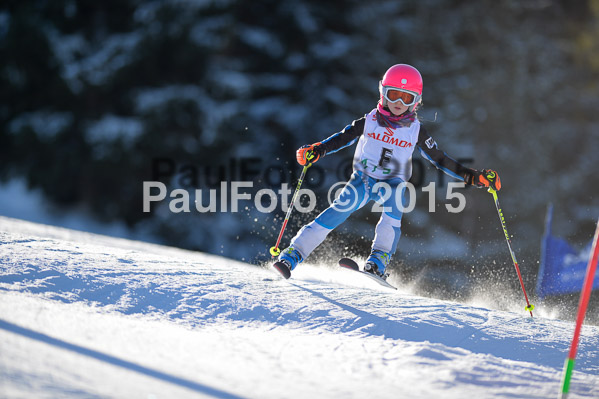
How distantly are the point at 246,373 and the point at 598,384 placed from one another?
5.49 feet

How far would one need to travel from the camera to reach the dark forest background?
47.9 feet

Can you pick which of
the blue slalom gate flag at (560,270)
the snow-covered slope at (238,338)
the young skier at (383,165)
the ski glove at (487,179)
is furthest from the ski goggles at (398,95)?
the blue slalom gate flag at (560,270)

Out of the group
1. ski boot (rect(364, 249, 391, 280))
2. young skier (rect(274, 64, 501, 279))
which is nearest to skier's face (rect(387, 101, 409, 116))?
young skier (rect(274, 64, 501, 279))

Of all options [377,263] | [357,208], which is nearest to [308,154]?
[357,208]

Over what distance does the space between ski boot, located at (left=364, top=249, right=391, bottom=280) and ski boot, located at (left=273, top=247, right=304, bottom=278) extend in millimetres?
509

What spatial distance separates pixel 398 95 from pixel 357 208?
881 millimetres

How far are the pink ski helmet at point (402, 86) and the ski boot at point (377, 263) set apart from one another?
112 centimetres

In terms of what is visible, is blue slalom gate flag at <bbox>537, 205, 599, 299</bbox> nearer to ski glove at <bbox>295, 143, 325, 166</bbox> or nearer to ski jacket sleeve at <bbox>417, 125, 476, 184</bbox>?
ski jacket sleeve at <bbox>417, 125, 476, 184</bbox>

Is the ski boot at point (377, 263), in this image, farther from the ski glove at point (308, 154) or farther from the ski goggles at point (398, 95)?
the ski goggles at point (398, 95)

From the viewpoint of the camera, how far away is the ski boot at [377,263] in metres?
4.43

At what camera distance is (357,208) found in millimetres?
4504

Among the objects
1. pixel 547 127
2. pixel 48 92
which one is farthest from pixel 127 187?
pixel 547 127

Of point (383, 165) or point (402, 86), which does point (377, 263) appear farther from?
point (402, 86)

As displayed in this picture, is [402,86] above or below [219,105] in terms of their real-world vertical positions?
below
